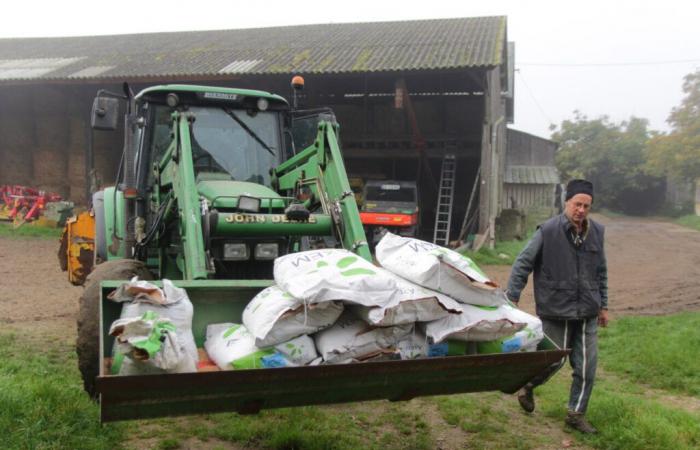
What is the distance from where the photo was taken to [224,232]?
200 inches

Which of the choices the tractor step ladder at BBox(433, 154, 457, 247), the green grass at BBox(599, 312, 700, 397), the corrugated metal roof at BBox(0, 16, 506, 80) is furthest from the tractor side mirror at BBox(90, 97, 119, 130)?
the tractor step ladder at BBox(433, 154, 457, 247)

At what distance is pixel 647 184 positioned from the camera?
4072 centimetres

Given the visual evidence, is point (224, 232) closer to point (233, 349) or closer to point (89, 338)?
point (89, 338)

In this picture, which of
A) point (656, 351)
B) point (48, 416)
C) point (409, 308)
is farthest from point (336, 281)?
point (656, 351)

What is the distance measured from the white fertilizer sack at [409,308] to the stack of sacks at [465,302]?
48 millimetres

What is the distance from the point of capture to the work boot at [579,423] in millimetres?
4582

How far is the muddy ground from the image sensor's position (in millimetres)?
7559

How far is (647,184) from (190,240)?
40.8 m

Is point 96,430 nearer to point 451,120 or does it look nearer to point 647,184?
point 451,120

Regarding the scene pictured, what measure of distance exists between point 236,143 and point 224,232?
4.39 feet

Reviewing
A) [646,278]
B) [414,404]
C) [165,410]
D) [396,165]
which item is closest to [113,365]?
[165,410]

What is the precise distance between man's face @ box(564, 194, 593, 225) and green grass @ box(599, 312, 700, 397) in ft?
7.04

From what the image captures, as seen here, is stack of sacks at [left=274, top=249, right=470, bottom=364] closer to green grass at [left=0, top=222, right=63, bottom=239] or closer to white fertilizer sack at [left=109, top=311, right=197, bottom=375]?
white fertilizer sack at [left=109, top=311, right=197, bottom=375]

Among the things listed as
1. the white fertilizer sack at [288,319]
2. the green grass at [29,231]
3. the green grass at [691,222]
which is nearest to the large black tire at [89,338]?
the white fertilizer sack at [288,319]
